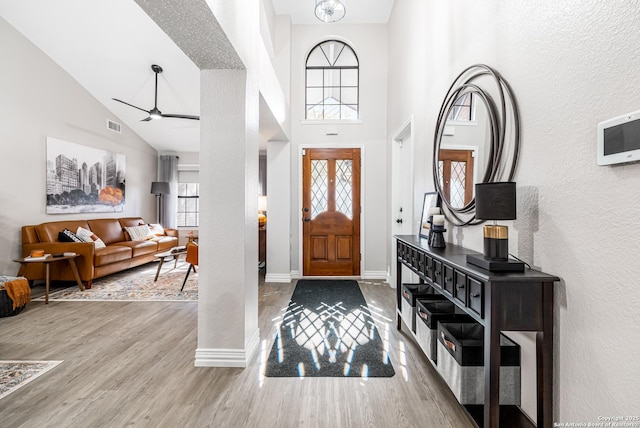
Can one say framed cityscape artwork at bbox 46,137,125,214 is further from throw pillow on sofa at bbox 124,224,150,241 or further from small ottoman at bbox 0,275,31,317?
small ottoman at bbox 0,275,31,317

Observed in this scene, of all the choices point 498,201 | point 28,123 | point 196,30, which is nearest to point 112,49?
point 28,123

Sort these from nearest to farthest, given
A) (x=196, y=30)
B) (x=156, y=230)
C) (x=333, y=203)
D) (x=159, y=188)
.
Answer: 1. (x=196, y=30)
2. (x=333, y=203)
3. (x=156, y=230)
4. (x=159, y=188)

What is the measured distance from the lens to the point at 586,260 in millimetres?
1128

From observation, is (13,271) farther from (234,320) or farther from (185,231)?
(234,320)

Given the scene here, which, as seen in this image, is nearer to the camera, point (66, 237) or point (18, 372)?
point (18, 372)

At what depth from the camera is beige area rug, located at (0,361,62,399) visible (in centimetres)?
187

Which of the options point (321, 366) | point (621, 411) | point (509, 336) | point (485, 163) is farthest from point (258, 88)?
point (621, 411)

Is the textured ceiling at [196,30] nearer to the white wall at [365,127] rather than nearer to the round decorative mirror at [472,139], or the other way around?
the round decorative mirror at [472,139]

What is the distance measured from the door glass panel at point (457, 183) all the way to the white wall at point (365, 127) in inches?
95.8

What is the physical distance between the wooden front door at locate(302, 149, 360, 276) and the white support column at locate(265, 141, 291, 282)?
294 millimetres

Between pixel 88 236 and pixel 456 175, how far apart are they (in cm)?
550

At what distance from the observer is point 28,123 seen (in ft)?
13.7

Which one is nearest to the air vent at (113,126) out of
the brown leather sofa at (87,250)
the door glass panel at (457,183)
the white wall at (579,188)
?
the brown leather sofa at (87,250)

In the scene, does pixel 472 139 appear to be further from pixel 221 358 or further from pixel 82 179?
pixel 82 179
